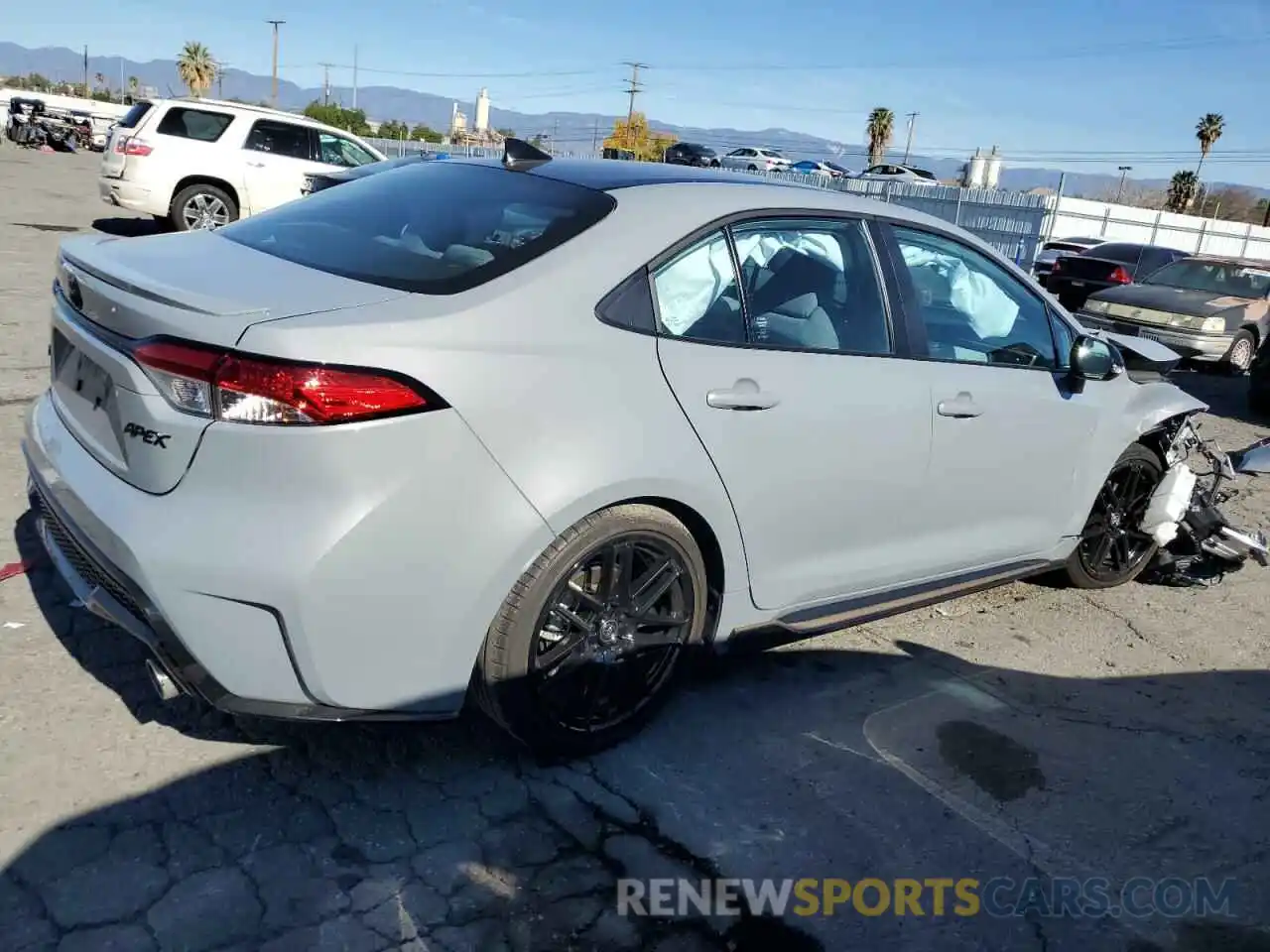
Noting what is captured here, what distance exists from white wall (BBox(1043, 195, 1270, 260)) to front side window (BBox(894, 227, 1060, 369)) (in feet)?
77.1

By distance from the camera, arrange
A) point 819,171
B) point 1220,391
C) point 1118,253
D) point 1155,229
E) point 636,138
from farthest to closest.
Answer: point 636,138
point 819,171
point 1155,229
point 1118,253
point 1220,391

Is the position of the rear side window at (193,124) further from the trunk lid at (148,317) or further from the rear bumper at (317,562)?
the rear bumper at (317,562)

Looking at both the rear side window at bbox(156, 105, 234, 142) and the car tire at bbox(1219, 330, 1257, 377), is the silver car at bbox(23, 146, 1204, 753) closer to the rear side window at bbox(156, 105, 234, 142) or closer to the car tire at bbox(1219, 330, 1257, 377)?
the car tire at bbox(1219, 330, 1257, 377)

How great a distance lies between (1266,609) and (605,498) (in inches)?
158

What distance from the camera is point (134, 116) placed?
13.3 meters

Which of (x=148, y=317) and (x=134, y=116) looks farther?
(x=134, y=116)

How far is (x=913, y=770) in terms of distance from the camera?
3328mm

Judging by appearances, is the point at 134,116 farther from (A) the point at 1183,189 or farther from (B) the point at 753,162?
(A) the point at 1183,189

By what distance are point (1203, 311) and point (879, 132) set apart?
58.0 m


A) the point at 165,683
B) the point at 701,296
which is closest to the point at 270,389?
the point at 165,683

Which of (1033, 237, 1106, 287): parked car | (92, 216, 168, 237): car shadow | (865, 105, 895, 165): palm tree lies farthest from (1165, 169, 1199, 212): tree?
(92, 216, 168, 237): car shadow

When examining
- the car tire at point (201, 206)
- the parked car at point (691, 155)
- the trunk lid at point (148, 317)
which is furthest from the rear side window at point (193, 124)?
the parked car at point (691, 155)

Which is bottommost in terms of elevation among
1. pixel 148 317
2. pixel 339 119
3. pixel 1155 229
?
pixel 148 317

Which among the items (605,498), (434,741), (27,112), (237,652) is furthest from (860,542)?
(27,112)
